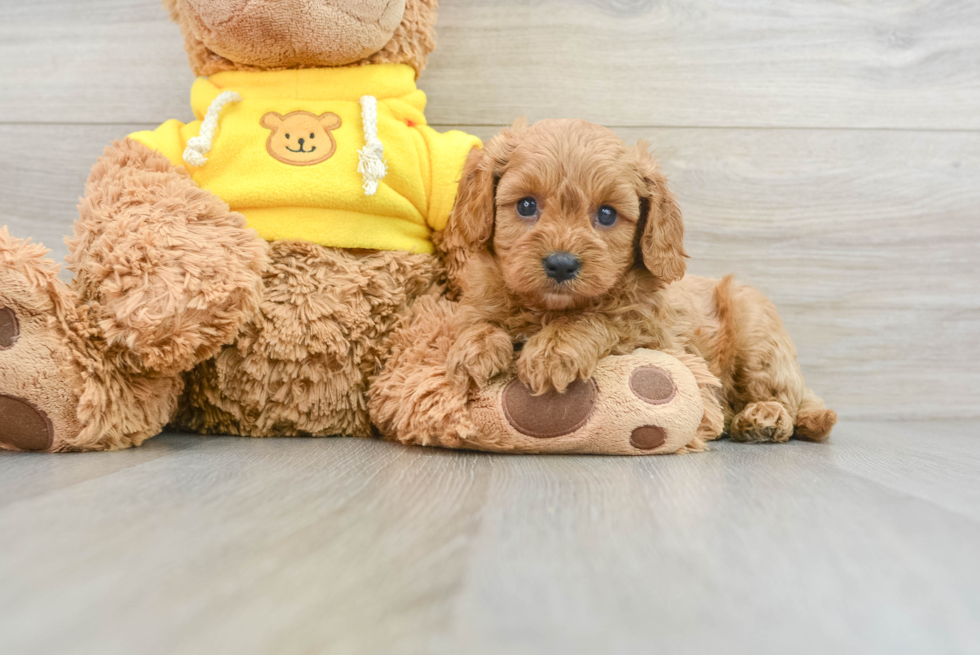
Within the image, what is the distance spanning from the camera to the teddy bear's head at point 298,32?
1.50 metres

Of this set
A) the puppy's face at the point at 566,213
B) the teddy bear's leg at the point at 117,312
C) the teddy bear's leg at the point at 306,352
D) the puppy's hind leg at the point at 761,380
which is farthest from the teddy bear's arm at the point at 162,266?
the puppy's hind leg at the point at 761,380

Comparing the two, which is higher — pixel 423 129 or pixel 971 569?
pixel 423 129

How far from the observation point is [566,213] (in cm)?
135

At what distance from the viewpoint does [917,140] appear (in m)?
2.07

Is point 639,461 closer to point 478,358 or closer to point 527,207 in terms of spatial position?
point 478,358

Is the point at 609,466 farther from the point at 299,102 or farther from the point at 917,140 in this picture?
the point at 917,140

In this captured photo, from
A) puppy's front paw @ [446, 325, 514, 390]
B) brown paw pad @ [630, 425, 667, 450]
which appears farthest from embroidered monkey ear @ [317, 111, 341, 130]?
brown paw pad @ [630, 425, 667, 450]

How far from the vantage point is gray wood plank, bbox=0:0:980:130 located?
6.61 feet

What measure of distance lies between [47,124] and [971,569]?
2.40 meters

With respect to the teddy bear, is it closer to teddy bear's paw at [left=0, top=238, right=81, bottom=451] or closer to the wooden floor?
teddy bear's paw at [left=0, top=238, right=81, bottom=451]

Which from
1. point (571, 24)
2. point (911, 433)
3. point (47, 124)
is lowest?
point (911, 433)

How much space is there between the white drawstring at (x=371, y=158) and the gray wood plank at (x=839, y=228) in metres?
0.54

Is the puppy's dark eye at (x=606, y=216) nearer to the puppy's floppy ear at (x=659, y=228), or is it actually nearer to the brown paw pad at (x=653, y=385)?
the puppy's floppy ear at (x=659, y=228)

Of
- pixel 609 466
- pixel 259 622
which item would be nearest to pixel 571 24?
pixel 609 466
